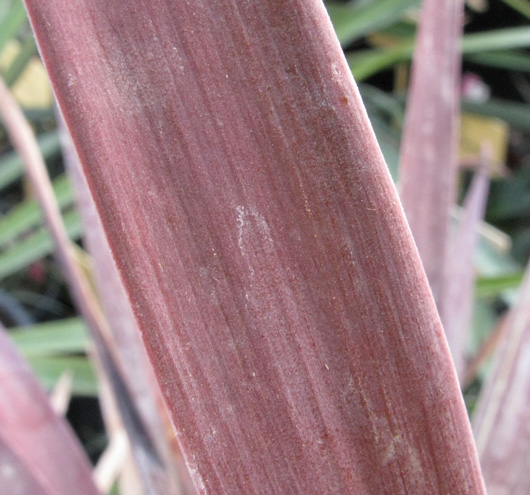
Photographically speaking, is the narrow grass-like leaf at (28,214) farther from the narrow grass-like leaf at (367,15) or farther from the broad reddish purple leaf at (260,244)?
the broad reddish purple leaf at (260,244)

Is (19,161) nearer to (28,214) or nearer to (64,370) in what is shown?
(28,214)

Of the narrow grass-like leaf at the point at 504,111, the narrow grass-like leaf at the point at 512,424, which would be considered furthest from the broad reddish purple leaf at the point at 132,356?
the narrow grass-like leaf at the point at 504,111

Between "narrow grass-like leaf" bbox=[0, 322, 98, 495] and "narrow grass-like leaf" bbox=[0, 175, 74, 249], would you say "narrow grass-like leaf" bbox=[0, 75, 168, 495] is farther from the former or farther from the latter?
"narrow grass-like leaf" bbox=[0, 175, 74, 249]

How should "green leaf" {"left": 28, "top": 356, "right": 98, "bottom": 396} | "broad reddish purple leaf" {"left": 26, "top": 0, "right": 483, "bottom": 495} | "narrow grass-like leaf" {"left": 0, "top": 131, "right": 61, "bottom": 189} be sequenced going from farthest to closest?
"narrow grass-like leaf" {"left": 0, "top": 131, "right": 61, "bottom": 189}
"green leaf" {"left": 28, "top": 356, "right": 98, "bottom": 396}
"broad reddish purple leaf" {"left": 26, "top": 0, "right": 483, "bottom": 495}

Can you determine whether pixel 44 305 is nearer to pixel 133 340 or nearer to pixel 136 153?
pixel 133 340

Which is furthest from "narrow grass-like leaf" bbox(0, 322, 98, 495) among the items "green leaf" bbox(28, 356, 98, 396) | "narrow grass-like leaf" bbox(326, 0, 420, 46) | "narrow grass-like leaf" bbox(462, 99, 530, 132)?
"narrow grass-like leaf" bbox(462, 99, 530, 132)

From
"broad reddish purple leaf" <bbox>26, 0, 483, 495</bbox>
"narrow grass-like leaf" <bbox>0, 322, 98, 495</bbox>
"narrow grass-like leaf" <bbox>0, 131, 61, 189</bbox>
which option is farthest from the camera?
"narrow grass-like leaf" <bbox>0, 131, 61, 189</bbox>

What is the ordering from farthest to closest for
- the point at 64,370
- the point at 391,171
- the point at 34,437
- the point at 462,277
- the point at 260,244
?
the point at 391,171, the point at 64,370, the point at 462,277, the point at 34,437, the point at 260,244

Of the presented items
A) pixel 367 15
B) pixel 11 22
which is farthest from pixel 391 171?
pixel 11 22
